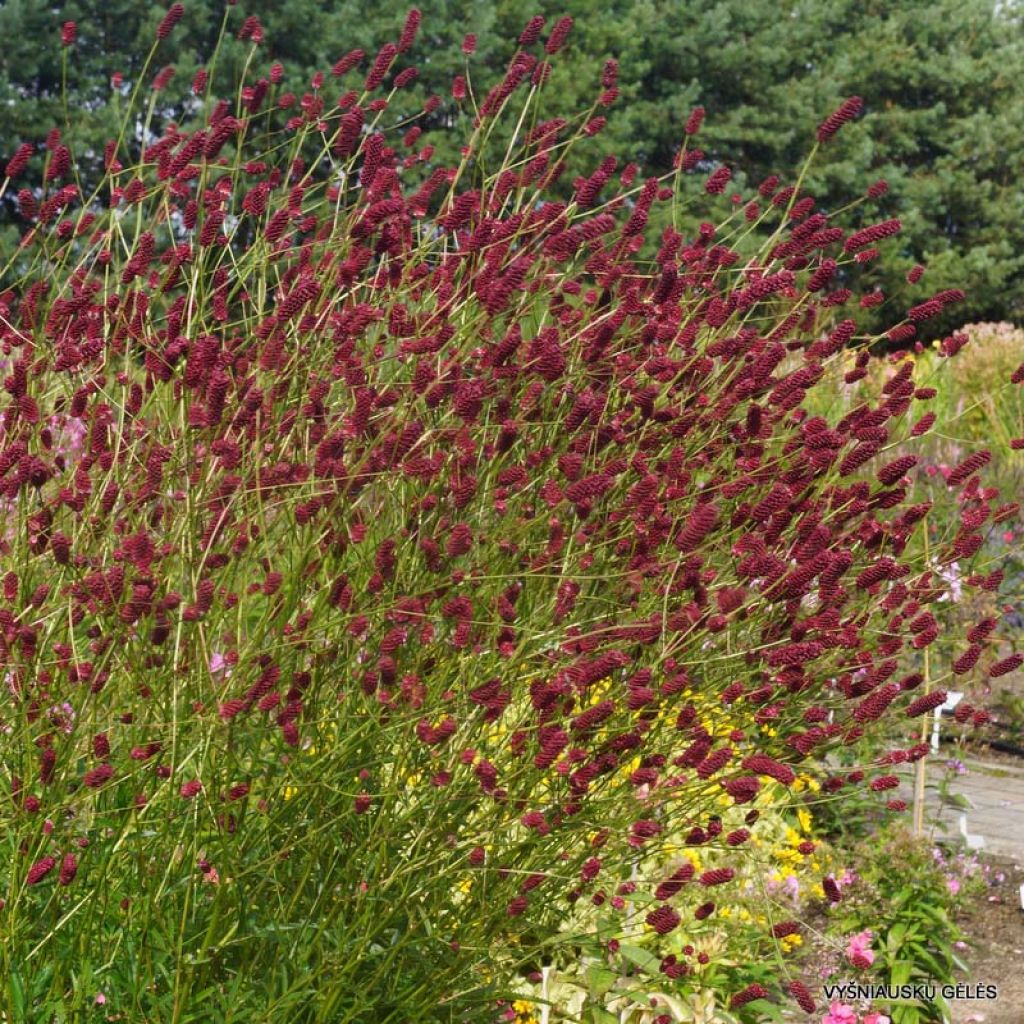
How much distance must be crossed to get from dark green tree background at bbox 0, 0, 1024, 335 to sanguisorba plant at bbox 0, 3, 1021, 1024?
1597cm

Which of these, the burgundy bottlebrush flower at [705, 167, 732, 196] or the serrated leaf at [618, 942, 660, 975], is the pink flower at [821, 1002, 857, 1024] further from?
the burgundy bottlebrush flower at [705, 167, 732, 196]

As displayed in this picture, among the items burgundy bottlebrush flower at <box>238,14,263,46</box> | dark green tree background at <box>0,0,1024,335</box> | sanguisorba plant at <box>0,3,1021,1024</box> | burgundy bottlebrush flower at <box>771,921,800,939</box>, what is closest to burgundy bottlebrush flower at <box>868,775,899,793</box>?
sanguisorba plant at <box>0,3,1021,1024</box>

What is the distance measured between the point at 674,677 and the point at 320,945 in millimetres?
820

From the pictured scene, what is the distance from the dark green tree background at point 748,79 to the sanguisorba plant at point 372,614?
16.0 meters

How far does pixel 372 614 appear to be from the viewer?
8.36 feet

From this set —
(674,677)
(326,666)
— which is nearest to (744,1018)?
(674,677)

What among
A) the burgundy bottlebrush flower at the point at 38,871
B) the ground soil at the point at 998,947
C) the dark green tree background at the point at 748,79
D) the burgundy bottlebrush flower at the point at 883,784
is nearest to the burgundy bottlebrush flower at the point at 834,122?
the burgundy bottlebrush flower at the point at 883,784

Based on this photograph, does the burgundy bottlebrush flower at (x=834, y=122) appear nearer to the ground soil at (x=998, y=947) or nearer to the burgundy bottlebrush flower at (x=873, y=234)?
the burgundy bottlebrush flower at (x=873, y=234)

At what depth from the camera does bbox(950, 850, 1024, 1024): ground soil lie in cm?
439

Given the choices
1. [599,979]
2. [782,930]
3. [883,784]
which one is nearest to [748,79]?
Result: [599,979]

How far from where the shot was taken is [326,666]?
2742 millimetres

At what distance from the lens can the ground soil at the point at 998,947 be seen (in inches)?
173

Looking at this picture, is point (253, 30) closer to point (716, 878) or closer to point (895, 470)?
point (895, 470)

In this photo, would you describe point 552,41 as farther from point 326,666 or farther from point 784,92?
point 784,92
